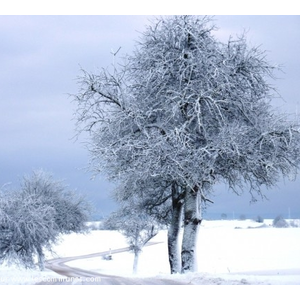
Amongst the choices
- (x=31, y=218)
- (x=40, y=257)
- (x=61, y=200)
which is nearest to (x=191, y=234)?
(x=31, y=218)

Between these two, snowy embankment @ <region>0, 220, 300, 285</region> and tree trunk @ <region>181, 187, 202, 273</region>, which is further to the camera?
tree trunk @ <region>181, 187, 202, 273</region>

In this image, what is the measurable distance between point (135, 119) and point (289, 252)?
5.18 metres

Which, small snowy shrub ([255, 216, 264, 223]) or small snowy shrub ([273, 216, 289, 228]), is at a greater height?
small snowy shrub ([255, 216, 264, 223])

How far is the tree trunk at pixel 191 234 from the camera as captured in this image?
12.1 meters

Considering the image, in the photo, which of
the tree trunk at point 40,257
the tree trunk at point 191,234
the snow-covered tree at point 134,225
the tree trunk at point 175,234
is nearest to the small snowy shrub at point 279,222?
the tree trunk at point 191,234

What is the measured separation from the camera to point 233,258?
17672 millimetres

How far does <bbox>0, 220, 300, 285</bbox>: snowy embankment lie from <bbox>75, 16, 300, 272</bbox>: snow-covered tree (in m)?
1.22

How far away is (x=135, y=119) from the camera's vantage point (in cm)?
1163

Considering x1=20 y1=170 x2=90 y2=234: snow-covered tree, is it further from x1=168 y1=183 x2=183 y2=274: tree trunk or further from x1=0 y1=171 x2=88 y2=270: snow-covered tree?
x1=168 y1=183 x2=183 y2=274: tree trunk

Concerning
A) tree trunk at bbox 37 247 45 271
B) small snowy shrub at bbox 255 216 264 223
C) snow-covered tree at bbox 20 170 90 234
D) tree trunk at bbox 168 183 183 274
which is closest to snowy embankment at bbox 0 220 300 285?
small snowy shrub at bbox 255 216 264 223

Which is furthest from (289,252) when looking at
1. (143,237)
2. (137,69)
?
(143,237)

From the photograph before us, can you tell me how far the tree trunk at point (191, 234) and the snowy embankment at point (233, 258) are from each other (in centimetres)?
41

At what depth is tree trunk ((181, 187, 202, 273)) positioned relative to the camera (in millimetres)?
12055
